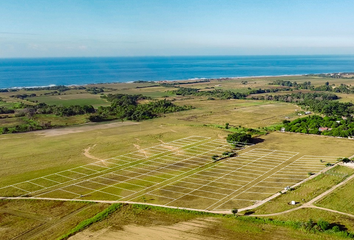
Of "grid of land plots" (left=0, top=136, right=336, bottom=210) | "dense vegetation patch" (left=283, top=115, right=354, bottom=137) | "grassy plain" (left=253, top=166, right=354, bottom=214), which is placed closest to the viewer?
"grassy plain" (left=253, top=166, right=354, bottom=214)

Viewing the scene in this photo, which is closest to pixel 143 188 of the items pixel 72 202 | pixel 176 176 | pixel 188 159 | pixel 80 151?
pixel 176 176

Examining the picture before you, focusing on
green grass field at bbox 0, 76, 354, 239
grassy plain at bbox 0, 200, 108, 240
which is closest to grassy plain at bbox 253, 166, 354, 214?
green grass field at bbox 0, 76, 354, 239

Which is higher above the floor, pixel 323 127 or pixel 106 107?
pixel 106 107

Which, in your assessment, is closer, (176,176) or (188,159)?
(176,176)

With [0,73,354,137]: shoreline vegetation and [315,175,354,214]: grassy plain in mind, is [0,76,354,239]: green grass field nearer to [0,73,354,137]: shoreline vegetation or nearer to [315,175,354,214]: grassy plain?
[315,175,354,214]: grassy plain

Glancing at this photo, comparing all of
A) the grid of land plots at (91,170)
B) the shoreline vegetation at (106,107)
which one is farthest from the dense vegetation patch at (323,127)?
the grid of land plots at (91,170)

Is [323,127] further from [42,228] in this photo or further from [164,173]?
[42,228]

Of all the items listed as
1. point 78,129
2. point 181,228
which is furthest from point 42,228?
point 78,129

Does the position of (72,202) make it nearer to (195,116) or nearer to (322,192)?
(322,192)
